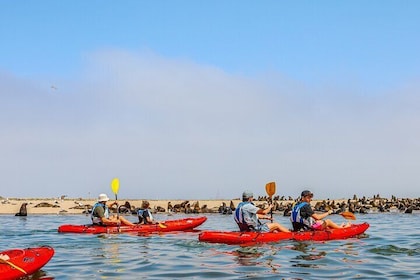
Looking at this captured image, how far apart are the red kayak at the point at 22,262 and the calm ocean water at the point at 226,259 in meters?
0.27

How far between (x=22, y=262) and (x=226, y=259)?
196 inches

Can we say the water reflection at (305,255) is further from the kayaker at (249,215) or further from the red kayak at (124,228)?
the red kayak at (124,228)

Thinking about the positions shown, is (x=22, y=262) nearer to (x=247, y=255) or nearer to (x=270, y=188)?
(x=247, y=255)

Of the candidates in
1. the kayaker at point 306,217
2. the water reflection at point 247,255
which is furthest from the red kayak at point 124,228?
the water reflection at point 247,255

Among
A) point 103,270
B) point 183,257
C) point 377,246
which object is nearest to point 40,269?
point 103,270

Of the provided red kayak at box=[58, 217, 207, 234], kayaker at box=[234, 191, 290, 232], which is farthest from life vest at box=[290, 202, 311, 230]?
red kayak at box=[58, 217, 207, 234]

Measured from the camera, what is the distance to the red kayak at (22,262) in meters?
10.9

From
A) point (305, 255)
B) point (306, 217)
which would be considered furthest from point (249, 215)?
point (305, 255)

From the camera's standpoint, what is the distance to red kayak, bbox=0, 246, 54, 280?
10945 millimetres

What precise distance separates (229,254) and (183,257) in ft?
4.14

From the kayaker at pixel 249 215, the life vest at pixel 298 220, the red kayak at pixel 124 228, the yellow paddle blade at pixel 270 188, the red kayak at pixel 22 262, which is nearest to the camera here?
the red kayak at pixel 22 262

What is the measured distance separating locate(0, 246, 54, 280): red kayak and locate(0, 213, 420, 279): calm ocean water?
271 millimetres

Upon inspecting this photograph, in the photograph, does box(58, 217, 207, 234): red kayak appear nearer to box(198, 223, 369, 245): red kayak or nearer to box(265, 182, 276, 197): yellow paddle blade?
box(265, 182, 276, 197): yellow paddle blade

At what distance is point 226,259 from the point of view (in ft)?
45.4
